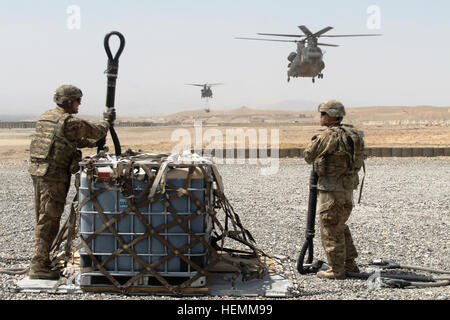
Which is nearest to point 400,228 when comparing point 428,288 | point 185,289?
point 428,288

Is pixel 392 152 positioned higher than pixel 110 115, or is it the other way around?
pixel 110 115

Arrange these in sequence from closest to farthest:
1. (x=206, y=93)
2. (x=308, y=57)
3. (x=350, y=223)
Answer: (x=350, y=223) → (x=308, y=57) → (x=206, y=93)

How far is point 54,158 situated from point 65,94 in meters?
0.74

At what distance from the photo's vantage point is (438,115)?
128875 mm

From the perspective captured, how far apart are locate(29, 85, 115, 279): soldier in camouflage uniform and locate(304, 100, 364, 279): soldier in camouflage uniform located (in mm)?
2447

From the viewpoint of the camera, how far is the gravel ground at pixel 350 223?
5758 mm

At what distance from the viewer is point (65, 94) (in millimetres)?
6008

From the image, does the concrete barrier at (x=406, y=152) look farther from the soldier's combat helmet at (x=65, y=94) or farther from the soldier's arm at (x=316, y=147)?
the soldier's combat helmet at (x=65, y=94)

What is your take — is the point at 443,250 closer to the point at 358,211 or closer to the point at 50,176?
the point at 358,211

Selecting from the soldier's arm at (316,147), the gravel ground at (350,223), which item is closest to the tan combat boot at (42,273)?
the gravel ground at (350,223)

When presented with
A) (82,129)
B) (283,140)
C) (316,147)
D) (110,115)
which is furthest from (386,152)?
(82,129)

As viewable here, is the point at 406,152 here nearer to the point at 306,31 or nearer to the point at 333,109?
the point at 306,31

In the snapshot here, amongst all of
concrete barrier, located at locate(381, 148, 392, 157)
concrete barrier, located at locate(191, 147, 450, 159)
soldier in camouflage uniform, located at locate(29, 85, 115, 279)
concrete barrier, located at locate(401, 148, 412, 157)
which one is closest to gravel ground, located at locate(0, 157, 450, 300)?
soldier in camouflage uniform, located at locate(29, 85, 115, 279)
